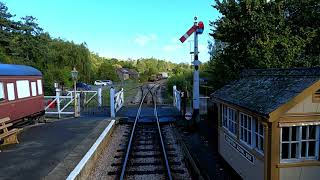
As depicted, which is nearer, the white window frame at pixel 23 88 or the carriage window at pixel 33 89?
the white window frame at pixel 23 88

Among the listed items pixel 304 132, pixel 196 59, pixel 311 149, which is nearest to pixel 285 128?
pixel 304 132

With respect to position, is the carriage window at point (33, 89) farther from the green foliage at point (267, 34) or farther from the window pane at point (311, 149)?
the window pane at point (311, 149)

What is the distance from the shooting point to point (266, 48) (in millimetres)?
13164

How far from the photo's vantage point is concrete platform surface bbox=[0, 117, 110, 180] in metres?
8.45

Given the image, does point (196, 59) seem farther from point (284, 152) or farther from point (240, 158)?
point (284, 152)

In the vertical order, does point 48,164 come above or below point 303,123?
below

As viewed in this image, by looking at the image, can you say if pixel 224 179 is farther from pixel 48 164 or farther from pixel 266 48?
pixel 266 48

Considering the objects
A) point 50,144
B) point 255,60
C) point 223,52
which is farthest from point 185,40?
point 50,144

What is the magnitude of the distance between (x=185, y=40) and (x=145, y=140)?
191 inches

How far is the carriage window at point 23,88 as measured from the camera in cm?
1456

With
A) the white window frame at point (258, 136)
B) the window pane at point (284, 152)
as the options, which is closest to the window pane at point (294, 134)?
the window pane at point (284, 152)

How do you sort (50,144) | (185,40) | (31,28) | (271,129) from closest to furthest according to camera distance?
(271,129) < (50,144) < (185,40) < (31,28)

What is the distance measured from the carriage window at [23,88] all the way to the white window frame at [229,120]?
9128 millimetres

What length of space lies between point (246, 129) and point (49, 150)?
6.31m
